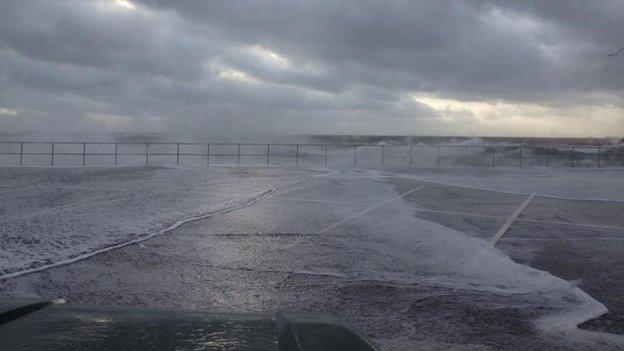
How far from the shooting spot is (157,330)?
2420 mm

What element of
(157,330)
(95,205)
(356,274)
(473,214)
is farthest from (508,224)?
(157,330)

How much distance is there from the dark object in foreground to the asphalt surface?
279cm

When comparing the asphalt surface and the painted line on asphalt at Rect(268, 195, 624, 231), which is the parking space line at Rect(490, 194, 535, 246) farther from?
the painted line on asphalt at Rect(268, 195, 624, 231)

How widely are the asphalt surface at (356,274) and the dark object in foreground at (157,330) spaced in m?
2.79

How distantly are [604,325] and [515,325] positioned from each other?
2.89 ft

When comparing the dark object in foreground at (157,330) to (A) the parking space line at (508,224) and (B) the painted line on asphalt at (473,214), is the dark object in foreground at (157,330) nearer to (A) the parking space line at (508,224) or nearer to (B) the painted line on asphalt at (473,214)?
(A) the parking space line at (508,224)

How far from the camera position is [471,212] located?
591 inches

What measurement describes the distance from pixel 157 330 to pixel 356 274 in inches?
232

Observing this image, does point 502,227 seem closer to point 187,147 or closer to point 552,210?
point 552,210

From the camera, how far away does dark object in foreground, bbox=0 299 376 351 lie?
223 centimetres

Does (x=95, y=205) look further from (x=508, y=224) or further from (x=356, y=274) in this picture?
(x=508, y=224)

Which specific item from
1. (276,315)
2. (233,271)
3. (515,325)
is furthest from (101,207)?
(276,315)

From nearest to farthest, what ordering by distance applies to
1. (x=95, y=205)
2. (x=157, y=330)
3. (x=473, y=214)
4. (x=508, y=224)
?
(x=157, y=330)
(x=508, y=224)
(x=95, y=205)
(x=473, y=214)

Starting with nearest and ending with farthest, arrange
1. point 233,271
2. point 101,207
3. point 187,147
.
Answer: point 233,271 → point 101,207 → point 187,147
